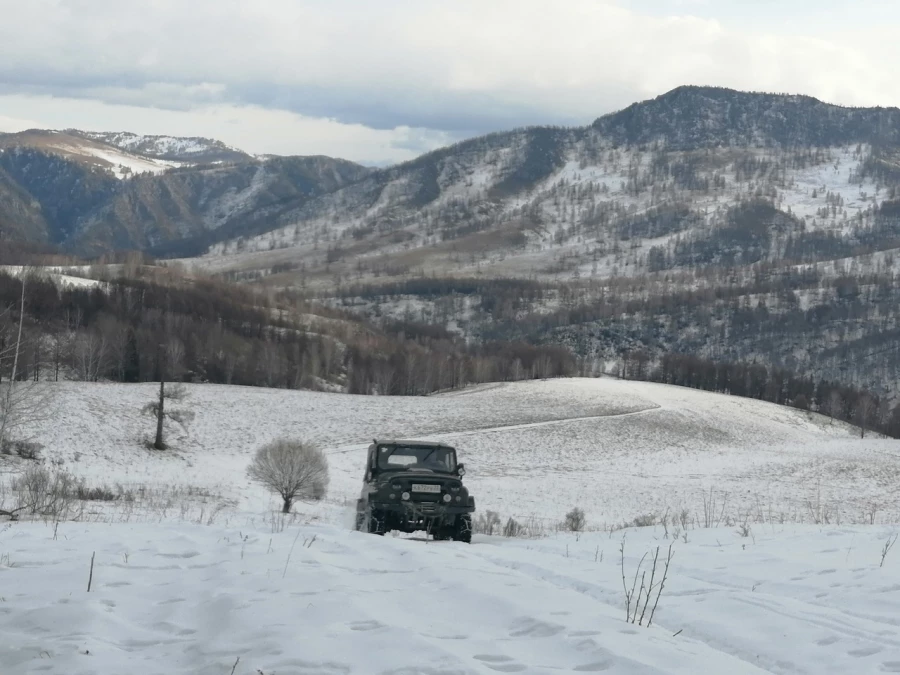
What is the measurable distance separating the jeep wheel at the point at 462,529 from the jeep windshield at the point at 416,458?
5.53ft

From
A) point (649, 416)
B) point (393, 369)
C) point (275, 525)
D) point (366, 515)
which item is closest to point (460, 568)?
point (275, 525)

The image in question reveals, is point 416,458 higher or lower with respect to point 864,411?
higher

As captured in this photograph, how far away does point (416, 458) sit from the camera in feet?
56.6

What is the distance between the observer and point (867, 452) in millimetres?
74938

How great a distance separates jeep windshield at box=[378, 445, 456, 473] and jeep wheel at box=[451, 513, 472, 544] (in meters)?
1.68

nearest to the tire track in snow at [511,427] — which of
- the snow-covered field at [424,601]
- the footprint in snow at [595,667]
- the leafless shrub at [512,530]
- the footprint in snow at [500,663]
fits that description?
the leafless shrub at [512,530]

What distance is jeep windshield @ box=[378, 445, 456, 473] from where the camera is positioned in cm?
1712

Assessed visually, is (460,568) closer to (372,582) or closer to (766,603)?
(372,582)

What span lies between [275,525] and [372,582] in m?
5.05

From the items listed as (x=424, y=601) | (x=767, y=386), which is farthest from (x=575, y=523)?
(x=767, y=386)

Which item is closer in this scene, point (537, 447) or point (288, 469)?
point (288, 469)

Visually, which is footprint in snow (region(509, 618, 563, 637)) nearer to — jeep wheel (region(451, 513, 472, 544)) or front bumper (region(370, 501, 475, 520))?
front bumper (region(370, 501, 475, 520))

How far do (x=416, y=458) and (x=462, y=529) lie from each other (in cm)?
224

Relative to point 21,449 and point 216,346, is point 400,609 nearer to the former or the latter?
point 21,449
